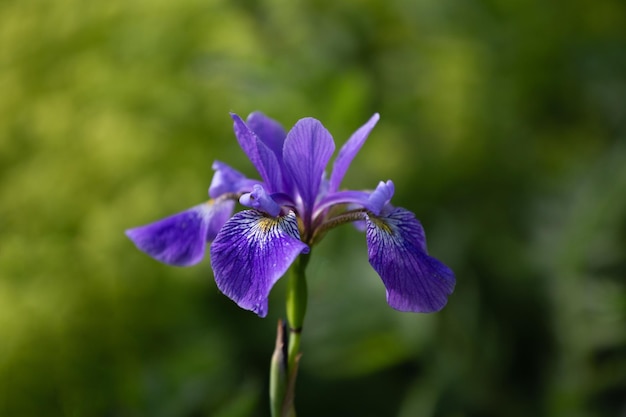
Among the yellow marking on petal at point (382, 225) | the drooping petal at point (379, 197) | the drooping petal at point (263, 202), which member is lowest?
the yellow marking on petal at point (382, 225)

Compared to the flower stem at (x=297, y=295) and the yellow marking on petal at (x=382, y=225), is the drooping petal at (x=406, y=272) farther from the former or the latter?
the flower stem at (x=297, y=295)

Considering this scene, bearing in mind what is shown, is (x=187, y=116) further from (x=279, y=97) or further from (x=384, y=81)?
(x=384, y=81)

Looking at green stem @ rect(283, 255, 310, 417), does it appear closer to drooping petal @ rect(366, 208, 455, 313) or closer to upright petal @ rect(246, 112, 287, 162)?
drooping petal @ rect(366, 208, 455, 313)

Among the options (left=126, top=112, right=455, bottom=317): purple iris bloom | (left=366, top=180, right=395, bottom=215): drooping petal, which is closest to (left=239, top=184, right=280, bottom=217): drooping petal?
(left=126, top=112, right=455, bottom=317): purple iris bloom

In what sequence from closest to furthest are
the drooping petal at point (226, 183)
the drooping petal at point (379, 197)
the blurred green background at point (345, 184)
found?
the drooping petal at point (379, 197), the drooping petal at point (226, 183), the blurred green background at point (345, 184)

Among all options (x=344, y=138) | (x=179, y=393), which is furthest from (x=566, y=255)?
(x=179, y=393)

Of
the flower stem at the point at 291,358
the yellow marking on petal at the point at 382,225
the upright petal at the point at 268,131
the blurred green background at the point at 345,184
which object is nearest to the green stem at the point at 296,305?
the flower stem at the point at 291,358
